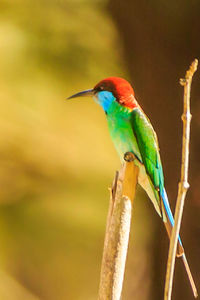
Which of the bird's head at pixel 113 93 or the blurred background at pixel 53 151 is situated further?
the blurred background at pixel 53 151

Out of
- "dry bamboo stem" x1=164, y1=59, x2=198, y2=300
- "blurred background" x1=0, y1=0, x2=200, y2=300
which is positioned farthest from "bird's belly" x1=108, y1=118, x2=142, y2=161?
"blurred background" x1=0, y1=0, x2=200, y2=300

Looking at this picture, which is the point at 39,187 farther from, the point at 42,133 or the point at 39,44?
the point at 39,44

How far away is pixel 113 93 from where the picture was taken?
179cm

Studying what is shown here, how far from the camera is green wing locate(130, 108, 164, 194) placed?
171 cm

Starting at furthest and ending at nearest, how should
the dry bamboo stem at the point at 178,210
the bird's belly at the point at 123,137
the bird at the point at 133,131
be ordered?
the bird's belly at the point at 123,137, the bird at the point at 133,131, the dry bamboo stem at the point at 178,210

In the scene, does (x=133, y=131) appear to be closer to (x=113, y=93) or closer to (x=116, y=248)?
(x=113, y=93)

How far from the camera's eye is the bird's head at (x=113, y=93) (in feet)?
5.72

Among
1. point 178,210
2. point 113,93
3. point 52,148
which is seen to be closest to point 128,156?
point 113,93

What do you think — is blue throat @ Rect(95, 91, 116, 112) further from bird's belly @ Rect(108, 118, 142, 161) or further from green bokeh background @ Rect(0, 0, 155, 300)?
green bokeh background @ Rect(0, 0, 155, 300)

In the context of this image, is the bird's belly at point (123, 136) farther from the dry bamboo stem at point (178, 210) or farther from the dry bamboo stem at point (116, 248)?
the dry bamboo stem at point (178, 210)

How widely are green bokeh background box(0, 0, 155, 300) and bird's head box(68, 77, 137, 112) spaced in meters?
2.56

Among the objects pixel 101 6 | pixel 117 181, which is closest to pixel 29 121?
pixel 101 6

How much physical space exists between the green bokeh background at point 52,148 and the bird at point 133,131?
2.55 m

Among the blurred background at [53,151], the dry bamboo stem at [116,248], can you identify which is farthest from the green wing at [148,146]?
the blurred background at [53,151]
